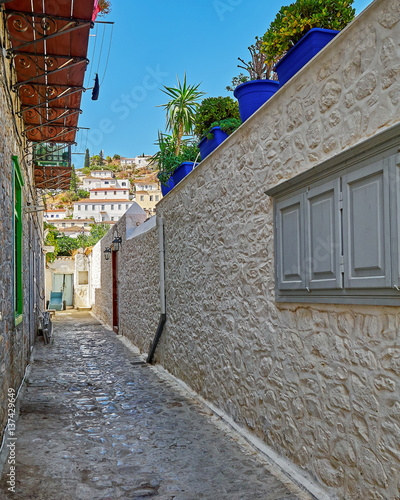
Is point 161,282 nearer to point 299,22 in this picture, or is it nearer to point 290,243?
point 290,243

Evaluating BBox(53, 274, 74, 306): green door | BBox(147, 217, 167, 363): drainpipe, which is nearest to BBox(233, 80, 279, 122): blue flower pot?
BBox(147, 217, 167, 363): drainpipe

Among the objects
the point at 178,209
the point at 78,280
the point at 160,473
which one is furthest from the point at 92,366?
the point at 78,280

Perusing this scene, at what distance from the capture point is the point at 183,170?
6770 mm

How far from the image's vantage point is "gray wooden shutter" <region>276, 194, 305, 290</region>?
10.2 ft

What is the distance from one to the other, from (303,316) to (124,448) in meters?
1.92

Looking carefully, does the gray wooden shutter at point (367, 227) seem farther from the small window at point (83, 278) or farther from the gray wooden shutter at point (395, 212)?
the small window at point (83, 278)

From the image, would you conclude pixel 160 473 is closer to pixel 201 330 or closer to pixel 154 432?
pixel 154 432

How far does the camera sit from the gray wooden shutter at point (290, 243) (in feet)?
10.2

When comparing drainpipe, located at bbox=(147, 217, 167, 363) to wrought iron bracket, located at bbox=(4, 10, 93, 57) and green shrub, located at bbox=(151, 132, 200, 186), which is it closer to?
green shrub, located at bbox=(151, 132, 200, 186)

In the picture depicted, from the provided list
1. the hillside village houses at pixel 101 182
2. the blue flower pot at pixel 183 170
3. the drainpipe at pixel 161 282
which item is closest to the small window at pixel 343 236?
the blue flower pot at pixel 183 170

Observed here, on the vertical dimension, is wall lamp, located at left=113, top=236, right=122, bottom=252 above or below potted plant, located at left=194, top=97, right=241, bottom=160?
below

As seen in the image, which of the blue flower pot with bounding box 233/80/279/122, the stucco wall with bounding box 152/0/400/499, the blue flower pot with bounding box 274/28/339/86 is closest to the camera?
the stucco wall with bounding box 152/0/400/499

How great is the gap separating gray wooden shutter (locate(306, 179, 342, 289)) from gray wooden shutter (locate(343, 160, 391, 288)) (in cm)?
8

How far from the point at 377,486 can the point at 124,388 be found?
13.9 ft
